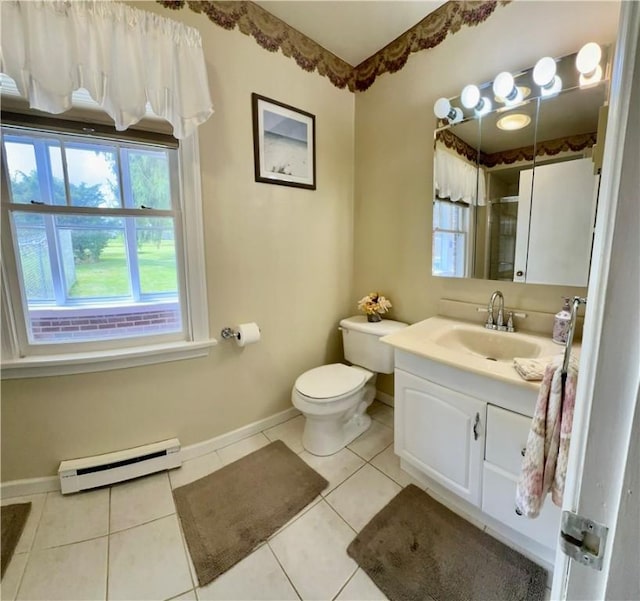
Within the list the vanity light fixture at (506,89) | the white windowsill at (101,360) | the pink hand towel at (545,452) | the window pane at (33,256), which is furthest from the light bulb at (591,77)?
the window pane at (33,256)

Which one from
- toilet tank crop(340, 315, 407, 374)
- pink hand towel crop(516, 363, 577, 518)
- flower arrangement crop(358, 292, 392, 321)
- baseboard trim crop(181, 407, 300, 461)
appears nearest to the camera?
pink hand towel crop(516, 363, 577, 518)

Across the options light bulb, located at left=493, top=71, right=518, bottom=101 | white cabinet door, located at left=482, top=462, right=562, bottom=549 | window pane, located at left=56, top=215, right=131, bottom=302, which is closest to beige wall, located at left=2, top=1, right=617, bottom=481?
light bulb, located at left=493, top=71, right=518, bottom=101

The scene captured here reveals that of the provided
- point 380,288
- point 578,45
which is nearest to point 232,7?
point 578,45

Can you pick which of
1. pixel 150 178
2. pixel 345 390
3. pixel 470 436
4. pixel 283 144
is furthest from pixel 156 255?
pixel 470 436

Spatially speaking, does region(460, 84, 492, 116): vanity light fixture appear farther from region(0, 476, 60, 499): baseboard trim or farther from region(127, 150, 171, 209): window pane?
region(0, 476, 60, 499): baseboard trim

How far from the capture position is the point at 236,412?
191 cm

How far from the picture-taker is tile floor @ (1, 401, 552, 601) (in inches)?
42.6

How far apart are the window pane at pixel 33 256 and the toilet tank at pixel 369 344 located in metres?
1.68

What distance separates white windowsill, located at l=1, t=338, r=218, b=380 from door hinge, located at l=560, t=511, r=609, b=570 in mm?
1659

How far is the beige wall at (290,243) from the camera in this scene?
145 centimetres

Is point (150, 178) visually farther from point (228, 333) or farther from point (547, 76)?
point (547, 76)

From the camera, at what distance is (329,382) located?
Result: 1797 mm

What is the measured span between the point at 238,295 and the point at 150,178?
779 millimetres

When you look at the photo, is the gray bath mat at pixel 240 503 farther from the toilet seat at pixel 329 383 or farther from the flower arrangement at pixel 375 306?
the flower arrangement at pixel 375 306
